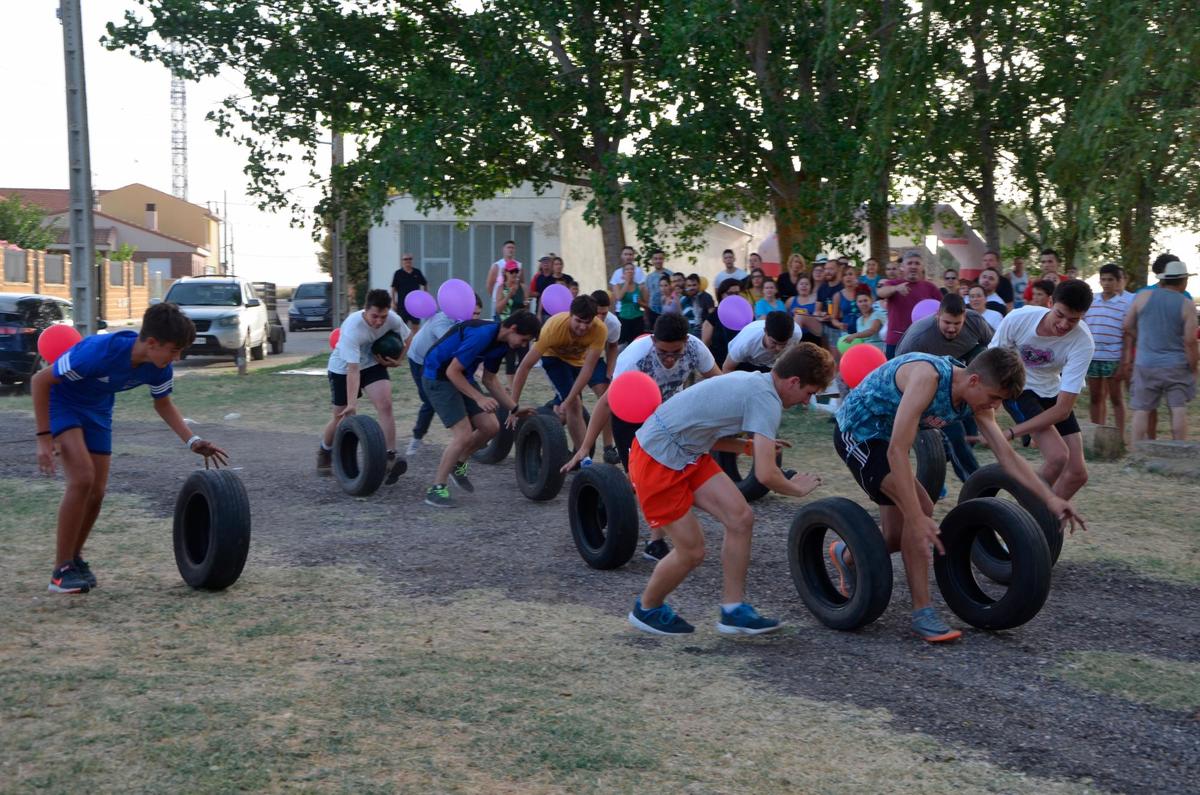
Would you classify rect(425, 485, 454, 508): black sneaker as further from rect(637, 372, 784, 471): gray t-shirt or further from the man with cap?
the man with cap

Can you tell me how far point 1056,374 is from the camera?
773cm

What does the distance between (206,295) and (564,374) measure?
17.6m

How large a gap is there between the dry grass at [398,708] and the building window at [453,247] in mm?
30032

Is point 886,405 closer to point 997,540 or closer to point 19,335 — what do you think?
point 997,540

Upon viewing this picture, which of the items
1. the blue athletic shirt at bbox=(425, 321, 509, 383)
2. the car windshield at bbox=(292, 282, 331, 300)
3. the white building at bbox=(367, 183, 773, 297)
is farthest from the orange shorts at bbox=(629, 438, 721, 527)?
the car windshield at bbox=(292, 282, 331, 300)

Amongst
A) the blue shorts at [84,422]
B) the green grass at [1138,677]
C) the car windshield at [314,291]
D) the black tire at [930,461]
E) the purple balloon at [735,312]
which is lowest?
the green grass at [1138,677]

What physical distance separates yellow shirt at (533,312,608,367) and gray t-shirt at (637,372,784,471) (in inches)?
148

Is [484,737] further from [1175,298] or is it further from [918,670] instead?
[1175,298]

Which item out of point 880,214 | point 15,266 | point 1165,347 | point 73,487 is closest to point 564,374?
point 73,487

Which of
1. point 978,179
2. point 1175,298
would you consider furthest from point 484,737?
point 978,179

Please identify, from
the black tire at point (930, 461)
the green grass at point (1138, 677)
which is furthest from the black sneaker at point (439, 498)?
the green grass at point (1138, 677)

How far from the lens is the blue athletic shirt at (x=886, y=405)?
561 cm

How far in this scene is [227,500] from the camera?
650 cm

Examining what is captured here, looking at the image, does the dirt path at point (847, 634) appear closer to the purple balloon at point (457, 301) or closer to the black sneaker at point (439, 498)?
the black sneaker at point (439, 498)
